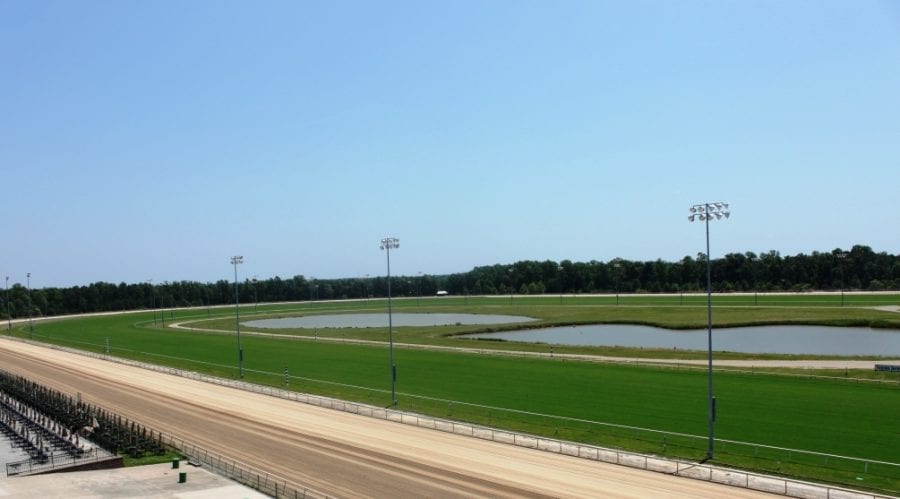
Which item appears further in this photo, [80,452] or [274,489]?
[80,452]

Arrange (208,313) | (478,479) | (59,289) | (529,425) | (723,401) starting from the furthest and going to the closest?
(59,289) < (208,313) < (723,401) < (529,425) < (478,479)

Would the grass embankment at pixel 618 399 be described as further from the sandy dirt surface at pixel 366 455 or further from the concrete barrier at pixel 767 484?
the sandy dirt surface at pixel 366 455

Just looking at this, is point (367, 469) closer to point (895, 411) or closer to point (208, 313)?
point (895, 411)

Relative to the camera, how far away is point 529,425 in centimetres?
3916

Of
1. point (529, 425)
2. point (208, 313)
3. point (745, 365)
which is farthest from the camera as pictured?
point (208, 313)

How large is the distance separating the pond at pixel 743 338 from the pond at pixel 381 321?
74.7ft

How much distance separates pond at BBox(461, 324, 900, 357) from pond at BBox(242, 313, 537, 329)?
74.7ft

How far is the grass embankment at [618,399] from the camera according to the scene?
32812mm

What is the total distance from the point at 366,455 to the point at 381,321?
361 feet

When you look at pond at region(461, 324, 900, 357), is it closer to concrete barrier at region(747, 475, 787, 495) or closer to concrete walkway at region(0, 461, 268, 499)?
concrete barrier at region(747, 475, 787, 495)

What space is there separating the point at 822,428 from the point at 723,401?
8700 millimetres

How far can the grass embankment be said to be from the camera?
1292 inches

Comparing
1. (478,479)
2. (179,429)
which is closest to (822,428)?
(478,479)

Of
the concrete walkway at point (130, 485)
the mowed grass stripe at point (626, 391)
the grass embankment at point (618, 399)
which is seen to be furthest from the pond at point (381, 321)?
the concrete walkway at point (130, 485)
